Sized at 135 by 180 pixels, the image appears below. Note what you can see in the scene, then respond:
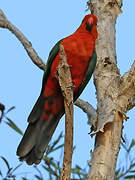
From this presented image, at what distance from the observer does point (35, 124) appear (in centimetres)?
346

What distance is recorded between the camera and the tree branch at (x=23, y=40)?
367 cm

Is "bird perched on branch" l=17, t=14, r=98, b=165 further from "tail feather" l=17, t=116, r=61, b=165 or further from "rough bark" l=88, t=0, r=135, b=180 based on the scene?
"rough bark" l=88, t=0, r=135, b=180

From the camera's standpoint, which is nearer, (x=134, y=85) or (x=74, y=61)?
(x=134, y=85)

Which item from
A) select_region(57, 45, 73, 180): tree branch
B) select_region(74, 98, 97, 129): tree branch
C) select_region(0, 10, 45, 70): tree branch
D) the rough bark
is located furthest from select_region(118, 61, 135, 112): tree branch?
select_region(0, 10, 45, 70): tree branch

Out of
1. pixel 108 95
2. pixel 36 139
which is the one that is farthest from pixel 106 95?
pixel 36 139

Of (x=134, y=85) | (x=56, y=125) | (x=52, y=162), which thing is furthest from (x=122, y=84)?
(x=52, y=162)

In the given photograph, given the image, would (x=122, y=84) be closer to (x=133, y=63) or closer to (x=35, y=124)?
(x=133, y=63)

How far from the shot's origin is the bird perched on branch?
3375 millimetres

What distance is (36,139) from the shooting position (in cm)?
336

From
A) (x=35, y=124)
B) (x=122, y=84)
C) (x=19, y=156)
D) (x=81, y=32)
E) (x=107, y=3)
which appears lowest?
(x=19, y=156)

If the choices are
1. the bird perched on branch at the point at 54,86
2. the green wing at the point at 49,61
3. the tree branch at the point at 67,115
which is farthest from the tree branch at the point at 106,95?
the green wing at the point at 49,61

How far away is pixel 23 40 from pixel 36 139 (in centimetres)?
112

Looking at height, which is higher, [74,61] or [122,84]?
[74,61]

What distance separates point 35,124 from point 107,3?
160cm
